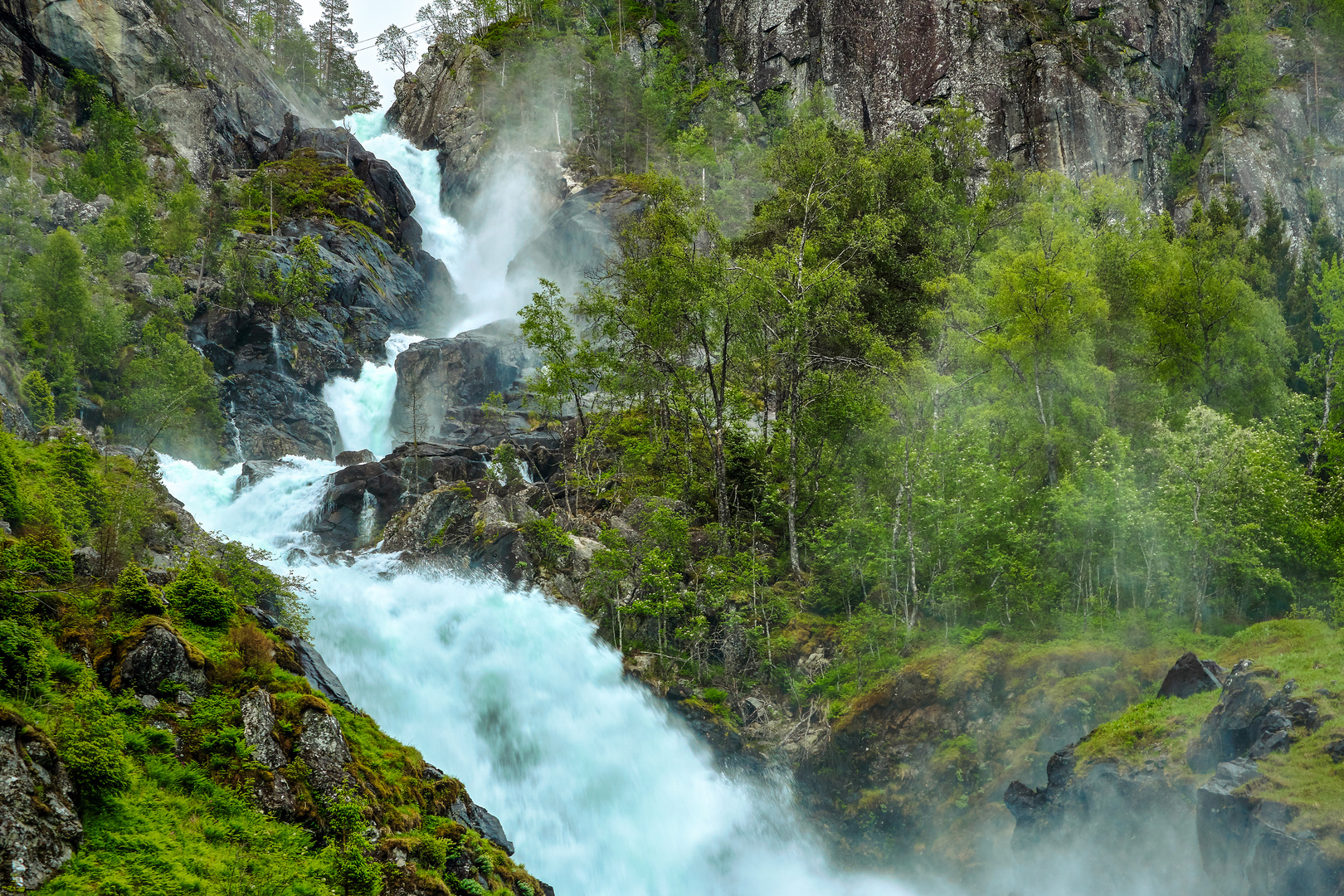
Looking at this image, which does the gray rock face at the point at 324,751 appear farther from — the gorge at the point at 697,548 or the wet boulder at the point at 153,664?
the wet boulder at the point at 153,664

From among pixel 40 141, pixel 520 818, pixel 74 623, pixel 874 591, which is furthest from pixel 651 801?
pixel 40 141

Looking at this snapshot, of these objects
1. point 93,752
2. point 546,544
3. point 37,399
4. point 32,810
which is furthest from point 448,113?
point 32,810

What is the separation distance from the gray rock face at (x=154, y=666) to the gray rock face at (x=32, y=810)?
219 cm

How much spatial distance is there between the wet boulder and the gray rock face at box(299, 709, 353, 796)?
1692 mm

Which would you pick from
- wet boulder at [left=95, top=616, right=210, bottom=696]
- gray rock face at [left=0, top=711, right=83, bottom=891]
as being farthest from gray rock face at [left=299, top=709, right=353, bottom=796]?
gray rock face at [left=0, top=711, right=83, bottom=891]

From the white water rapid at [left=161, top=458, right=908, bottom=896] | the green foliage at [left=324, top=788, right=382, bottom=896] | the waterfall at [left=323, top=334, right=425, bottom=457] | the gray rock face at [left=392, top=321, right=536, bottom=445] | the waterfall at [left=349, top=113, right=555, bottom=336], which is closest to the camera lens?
the green foliage at [left=324, top=788, right=382, bottom=896]

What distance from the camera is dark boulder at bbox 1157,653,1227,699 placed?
1922 centimetres

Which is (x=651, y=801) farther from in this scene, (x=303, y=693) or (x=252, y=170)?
(x=252, y=170)

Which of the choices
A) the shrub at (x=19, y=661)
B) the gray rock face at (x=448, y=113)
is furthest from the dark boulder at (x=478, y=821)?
the gray rock face at (x=448, y=113)

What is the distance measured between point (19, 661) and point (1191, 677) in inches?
907

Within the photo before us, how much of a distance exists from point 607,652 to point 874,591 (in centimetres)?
942

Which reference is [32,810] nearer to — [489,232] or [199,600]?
[199,600]

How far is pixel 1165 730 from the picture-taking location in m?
18.5

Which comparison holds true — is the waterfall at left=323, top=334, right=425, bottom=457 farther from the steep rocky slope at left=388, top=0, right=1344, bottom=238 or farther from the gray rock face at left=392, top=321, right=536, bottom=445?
the steep rocky slope at left=388, top=0, right=1344, bottom=238
